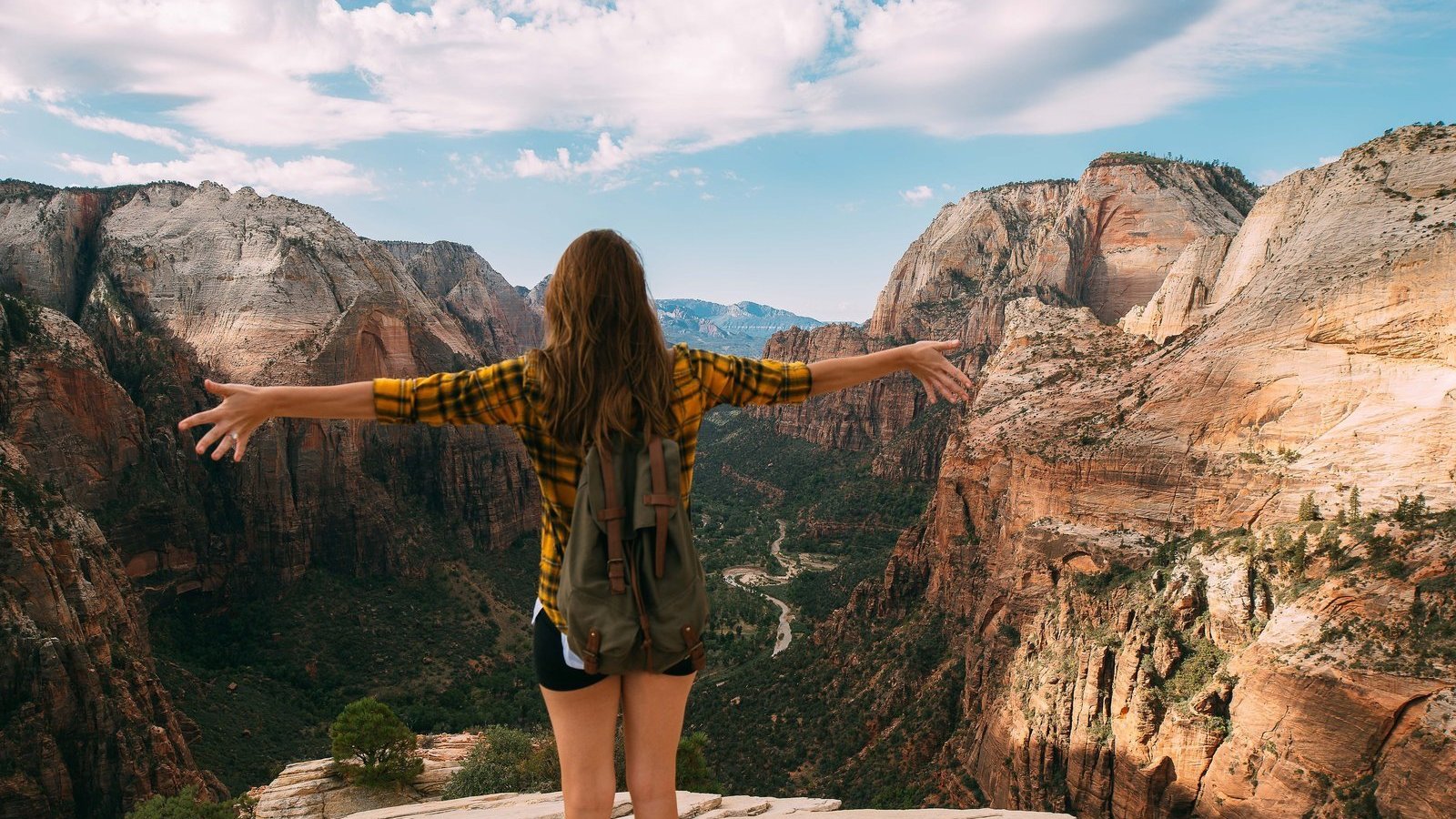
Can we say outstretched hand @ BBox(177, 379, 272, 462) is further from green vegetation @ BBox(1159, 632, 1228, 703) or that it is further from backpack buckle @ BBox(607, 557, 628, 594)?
green vegetation @ BBox(1159, 632, 1228, 703)

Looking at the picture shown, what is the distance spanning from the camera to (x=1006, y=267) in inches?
4353

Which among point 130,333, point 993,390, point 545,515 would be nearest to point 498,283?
point 130,333

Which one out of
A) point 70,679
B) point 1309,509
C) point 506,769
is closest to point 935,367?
point 506,769

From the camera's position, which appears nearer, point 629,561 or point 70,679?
point 629,561

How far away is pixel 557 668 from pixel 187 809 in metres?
20.6

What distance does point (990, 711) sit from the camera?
29.9 m

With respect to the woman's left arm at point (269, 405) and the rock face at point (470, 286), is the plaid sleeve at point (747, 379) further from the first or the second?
the rock face at point (470, 286)

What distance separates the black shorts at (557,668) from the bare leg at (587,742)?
40 mm

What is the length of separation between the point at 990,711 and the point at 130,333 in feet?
189

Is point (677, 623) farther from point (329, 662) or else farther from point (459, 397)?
point (329, 662)

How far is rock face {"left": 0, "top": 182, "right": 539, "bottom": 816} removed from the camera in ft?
95.0

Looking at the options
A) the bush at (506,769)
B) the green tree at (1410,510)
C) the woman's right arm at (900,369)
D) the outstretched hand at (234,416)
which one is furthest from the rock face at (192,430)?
the green tree at (1410,510)

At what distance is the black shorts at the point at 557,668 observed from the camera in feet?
13.5

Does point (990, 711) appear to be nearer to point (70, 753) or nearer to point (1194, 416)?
point (1194, 416)
